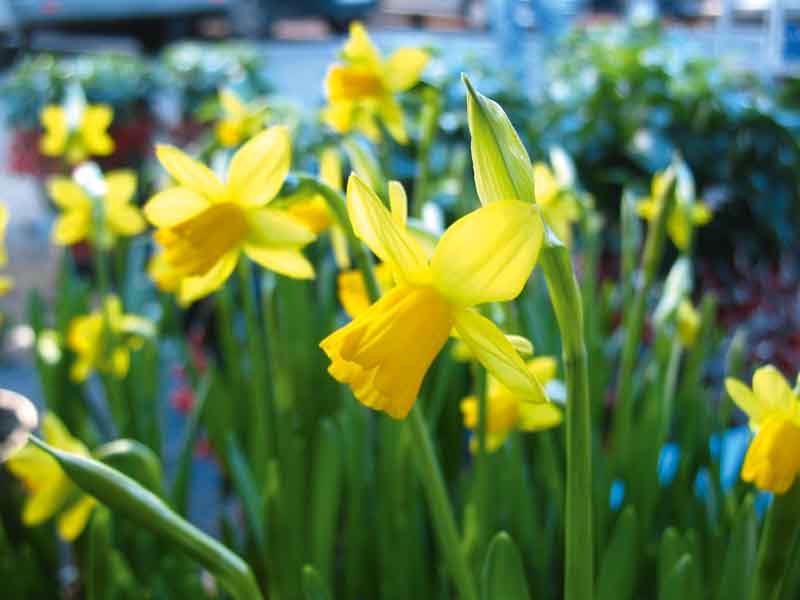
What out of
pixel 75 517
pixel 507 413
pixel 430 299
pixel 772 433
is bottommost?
pixel 75 517

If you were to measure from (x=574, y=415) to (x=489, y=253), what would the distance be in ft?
0.33

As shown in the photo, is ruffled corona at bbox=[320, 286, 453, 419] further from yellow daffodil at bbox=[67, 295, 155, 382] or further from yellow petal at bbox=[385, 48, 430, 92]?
yellow daffodil at bbox=[67, 295, 155, 382]

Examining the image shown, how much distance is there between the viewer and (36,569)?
1002 millimetres

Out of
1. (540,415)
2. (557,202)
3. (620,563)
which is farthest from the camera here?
(557,202)

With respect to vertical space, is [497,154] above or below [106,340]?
above

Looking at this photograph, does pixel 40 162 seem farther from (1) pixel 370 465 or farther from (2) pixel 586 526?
(2) pixel 586 526

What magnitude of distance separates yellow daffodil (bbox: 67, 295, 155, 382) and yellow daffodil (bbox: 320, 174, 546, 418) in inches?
30.1

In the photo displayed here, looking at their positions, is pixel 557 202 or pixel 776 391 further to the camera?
pixel 557 202

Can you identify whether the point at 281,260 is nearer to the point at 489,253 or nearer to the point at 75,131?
the point at 489,253

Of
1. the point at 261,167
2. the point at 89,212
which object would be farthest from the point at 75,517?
the point at 89,212

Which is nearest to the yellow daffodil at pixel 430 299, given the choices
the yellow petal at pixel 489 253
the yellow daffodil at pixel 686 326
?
the yellow petal at pixel 489 253

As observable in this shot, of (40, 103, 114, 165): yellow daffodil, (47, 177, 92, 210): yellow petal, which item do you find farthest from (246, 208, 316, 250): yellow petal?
(40, 103, 114, 165): yellow daffodil

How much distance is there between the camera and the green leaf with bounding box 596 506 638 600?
0.67m

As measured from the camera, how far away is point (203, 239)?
28.0 inches
